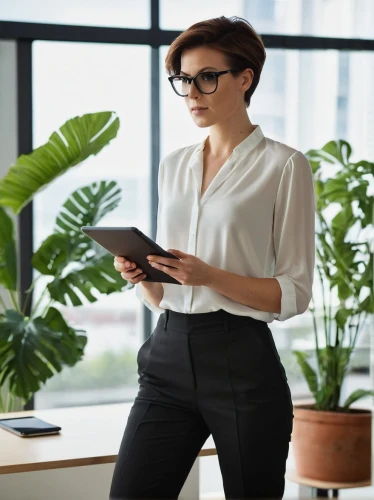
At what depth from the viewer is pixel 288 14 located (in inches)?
183

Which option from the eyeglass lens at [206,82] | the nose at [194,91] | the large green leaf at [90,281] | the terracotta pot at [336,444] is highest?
the eyeglass lens at [206,82]

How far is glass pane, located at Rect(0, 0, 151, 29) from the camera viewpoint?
419 centimetres

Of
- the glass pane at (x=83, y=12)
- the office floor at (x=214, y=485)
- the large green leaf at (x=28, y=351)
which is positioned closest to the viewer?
the large green leaf at (x=28, y=351)

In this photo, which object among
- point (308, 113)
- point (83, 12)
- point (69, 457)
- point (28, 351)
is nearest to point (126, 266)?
point (69, 457)

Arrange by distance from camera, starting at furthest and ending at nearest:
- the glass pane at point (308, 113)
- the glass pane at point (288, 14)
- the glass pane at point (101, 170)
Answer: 1. the glass pane at point (308, 113)
2. the glass pane at point (288, 14)
3. the glass pane at point (101, 170)

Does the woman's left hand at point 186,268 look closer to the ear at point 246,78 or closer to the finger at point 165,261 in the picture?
the finger at point 165,261

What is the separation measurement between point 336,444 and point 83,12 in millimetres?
2550

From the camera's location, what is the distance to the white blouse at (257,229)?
1.89m


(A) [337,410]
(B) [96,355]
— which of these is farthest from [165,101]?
(A) [337,410]

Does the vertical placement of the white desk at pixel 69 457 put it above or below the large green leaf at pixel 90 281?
below

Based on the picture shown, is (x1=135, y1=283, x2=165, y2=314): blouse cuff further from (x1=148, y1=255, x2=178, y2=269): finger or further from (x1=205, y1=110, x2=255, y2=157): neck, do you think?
(x1=205, y1=110, x2=255, y2=157): neck

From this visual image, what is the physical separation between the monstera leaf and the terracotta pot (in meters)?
1.16

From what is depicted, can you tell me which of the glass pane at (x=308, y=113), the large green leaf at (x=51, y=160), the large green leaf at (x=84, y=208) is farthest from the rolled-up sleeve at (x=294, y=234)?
the glass pane at (x=308, y=113)

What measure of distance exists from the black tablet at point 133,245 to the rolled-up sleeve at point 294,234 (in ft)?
0.84
